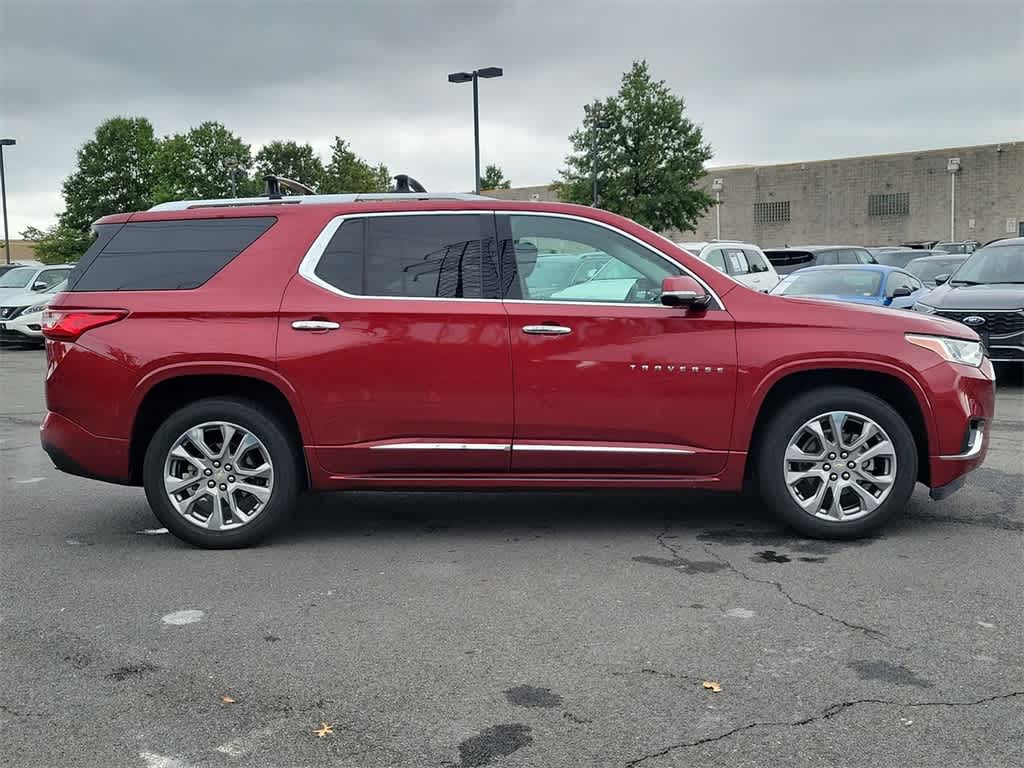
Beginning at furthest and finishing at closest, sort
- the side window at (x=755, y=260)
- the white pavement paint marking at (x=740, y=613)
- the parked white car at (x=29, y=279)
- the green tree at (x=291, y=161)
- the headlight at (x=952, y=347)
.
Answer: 1. the green tree at (x=291, y=161)
2. the parked white car at (x=29, y=279)
3. the side window at (x=755, y=260)
4. the headlight at (x=952, y=347)
5. the white pavement paint marking at (x=740, y=613)

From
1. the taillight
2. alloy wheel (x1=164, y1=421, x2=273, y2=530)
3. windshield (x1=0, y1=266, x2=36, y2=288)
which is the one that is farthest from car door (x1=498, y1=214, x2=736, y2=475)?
windshield (x1=0, y1=266, x2=36, y2=288)

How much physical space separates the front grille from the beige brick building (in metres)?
56.9

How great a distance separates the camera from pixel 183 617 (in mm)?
4441

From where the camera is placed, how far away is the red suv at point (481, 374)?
540 centimetres

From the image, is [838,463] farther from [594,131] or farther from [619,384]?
[594,131]

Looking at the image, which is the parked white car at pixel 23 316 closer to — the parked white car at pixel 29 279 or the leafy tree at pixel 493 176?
the parked white car at pixel 29 279

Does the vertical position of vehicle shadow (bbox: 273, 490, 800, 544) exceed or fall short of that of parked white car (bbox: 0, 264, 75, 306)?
it falls short

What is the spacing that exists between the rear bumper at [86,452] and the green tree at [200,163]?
63.8 meters

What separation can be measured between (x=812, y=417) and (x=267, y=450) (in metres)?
2.86

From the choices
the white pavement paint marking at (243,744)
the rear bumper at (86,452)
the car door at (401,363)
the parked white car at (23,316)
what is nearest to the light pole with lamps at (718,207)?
the parked white car at (23,316)

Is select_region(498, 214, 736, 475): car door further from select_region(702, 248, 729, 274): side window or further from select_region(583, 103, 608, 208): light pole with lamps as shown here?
select_region(583, 103, 608, 208): light pole with lamps

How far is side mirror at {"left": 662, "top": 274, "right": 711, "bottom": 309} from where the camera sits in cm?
530

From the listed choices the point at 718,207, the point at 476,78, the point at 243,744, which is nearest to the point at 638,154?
the point at 476,78

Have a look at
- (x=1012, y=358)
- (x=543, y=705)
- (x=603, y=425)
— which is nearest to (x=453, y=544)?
(x=603, y=425)
